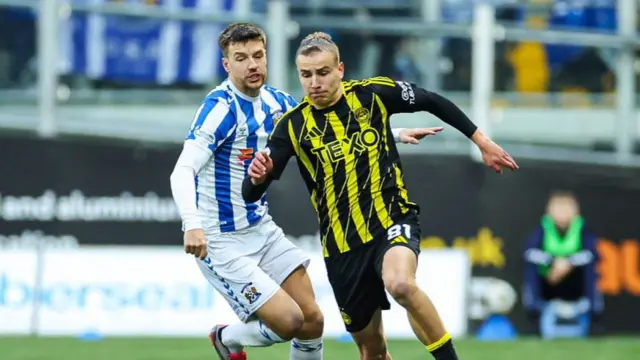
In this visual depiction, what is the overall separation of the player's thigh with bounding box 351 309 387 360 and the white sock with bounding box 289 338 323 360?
1.29ft

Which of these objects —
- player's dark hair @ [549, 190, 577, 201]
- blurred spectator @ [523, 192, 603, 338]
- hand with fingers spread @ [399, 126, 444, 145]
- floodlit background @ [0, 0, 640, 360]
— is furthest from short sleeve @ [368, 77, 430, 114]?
player's dark hair @ [549, 190, 577, 201]

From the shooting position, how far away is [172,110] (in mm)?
14250

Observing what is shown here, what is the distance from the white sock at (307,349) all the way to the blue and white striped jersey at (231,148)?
2.55 ft

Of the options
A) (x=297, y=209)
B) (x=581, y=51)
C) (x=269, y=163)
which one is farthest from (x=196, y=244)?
(x=581, y=51)

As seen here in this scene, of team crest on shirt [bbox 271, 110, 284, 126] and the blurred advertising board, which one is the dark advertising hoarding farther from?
team crest on shirt [bbox 271, 110, 284, 126]

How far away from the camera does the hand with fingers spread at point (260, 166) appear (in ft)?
24.2

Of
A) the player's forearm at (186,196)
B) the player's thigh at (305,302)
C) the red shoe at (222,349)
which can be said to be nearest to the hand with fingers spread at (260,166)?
the player's forearm at (186,196)

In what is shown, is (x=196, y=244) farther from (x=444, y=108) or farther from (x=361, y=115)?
(x=444, y=108)

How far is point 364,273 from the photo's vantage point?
24.9ft

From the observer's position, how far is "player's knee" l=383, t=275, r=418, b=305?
7168 millimetres

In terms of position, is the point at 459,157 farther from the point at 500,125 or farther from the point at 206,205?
the point at 206,205

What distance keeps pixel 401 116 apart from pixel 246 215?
247 inches

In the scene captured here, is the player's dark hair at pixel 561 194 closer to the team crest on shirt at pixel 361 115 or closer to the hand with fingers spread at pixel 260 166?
the team crest on shirt at pixel 361 115

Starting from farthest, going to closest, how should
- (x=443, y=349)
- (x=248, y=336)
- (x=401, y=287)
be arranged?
(x=248, y=336) → (x=443, y=349) → (x=401, y=287)
